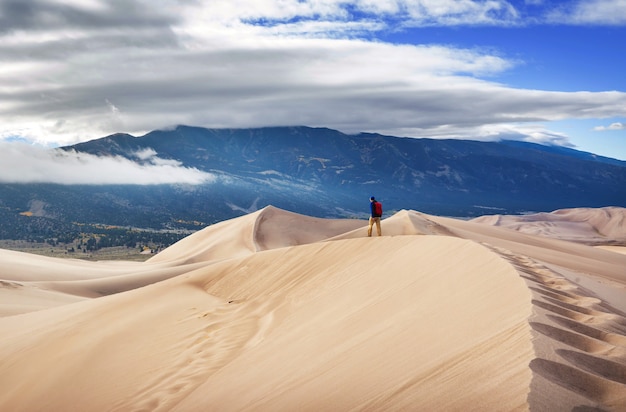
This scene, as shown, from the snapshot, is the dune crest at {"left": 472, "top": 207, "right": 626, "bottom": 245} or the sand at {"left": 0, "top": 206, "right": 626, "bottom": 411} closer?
the sand at {"left": 0, "top": 206, "right": 626, "bottom": 411}

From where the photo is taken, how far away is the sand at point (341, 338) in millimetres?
5441

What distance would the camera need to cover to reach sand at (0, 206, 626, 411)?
17.9ft

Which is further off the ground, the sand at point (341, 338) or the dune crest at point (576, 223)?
the sand at point (341, 338)

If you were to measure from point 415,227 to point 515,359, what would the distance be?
25.1 m

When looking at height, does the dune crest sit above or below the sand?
below

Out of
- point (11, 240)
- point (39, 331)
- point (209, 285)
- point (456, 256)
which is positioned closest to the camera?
point (456, 256)

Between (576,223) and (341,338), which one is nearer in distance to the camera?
(341,338)

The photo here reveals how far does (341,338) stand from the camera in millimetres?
8609

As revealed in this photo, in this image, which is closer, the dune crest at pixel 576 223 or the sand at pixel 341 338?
the sand at pixel 341 338

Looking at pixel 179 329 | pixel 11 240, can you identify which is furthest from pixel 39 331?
pixel 11 240

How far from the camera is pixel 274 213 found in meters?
57.5

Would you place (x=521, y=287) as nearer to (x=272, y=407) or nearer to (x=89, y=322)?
(x=272, y=407)

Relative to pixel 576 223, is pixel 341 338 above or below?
above

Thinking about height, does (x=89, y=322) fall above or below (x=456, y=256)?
below
